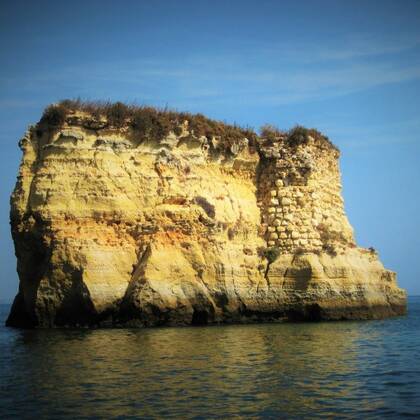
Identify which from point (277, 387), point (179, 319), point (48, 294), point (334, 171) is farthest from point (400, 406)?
point (334, 171)

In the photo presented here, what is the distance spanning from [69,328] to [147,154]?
6957 mm

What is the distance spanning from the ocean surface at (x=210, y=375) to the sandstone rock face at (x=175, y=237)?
252cm

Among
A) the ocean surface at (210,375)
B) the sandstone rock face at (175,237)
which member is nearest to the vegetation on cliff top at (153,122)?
the sandstone rock face at (175,237)

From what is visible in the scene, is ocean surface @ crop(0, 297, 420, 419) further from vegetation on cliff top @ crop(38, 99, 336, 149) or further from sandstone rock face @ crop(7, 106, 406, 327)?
vegetation on cliff top @ crop(38, 99, 336, 149)

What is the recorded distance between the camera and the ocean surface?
34.8 feet

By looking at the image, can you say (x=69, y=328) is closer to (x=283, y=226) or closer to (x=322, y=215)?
(x=283, y=226)

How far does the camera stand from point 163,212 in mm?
24344

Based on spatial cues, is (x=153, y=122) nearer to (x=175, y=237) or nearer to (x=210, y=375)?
(x=175, y=237)

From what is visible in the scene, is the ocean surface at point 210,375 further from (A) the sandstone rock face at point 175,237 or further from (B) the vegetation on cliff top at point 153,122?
(B) the vegetation on cliff top at point 153,122

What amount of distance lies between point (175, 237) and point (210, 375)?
37.4ft

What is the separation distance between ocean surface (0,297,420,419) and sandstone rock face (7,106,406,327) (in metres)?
2.52

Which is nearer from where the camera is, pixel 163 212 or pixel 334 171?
pixel 163 212

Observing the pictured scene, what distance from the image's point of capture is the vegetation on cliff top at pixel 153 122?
2425 cm

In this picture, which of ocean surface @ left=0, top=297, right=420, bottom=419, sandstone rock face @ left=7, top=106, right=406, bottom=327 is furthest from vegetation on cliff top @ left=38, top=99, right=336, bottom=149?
ocean surface @ left=0, top=297, right=420, bottom=419
